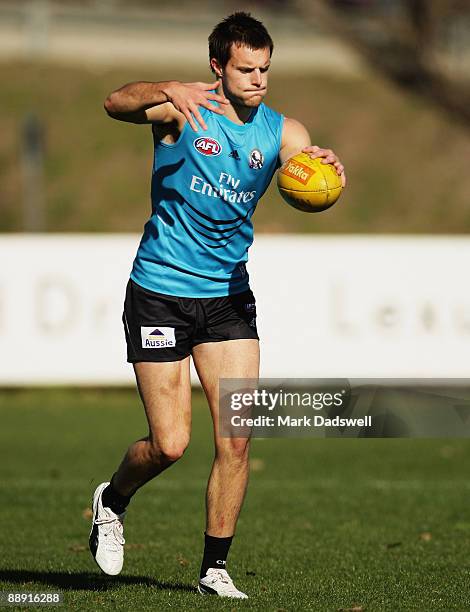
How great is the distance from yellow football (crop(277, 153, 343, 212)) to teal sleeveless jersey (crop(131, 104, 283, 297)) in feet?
0.44

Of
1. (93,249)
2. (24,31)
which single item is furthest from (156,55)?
(93,249)

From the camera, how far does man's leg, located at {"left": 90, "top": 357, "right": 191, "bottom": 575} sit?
6.49 m

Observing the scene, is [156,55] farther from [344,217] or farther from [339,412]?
[339,412]

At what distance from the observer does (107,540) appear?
21.7 feet

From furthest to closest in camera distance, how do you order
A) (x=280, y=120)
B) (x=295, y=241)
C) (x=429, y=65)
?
(x=429, y=65), (x=295, y=241), (x=280, y=120)

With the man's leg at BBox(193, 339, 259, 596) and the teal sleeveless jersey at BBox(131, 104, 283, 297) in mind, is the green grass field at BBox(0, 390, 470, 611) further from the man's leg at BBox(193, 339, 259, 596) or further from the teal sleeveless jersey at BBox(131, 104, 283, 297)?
the teal sleeveless jersey at BBox(131, 104, 283, 297)

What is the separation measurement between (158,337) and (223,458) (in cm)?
71

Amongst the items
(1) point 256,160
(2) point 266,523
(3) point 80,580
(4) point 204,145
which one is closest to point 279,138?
(1) point 256,160

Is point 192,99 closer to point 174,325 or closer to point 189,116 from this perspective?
point 189,116

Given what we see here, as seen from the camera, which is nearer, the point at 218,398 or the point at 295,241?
the point at 218,398

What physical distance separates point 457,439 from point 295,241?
3.13 metres

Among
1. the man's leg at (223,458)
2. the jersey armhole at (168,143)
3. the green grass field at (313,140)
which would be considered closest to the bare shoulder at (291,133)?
the jersey armhole at (168,143)

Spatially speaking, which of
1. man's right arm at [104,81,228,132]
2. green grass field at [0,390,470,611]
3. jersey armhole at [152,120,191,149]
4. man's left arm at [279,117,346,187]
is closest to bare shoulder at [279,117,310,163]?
man's left arm at [279,117,346,187]

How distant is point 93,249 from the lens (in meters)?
15.5
